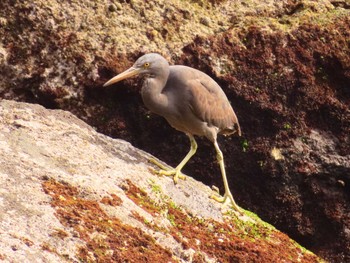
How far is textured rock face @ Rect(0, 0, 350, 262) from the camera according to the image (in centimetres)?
707

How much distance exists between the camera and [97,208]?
181 inches

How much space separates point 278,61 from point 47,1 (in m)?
2.46

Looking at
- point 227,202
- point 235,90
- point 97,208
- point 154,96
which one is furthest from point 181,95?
point 97,208

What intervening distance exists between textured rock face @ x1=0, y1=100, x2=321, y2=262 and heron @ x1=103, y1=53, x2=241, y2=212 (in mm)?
507

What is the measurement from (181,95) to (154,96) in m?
0.26

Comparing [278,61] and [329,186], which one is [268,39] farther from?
[329,186]

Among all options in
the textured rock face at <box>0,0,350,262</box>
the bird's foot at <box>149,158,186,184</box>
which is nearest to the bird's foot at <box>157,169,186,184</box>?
the bird's foot at <box>149,158,186,184</box>

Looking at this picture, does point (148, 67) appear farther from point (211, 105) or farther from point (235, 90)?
point (235, 90)

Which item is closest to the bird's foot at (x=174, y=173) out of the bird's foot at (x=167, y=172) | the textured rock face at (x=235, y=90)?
the bird's foot at (x=167, y=172)

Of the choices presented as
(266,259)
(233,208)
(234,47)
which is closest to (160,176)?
(233,208)

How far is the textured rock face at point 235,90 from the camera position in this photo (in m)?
7.07

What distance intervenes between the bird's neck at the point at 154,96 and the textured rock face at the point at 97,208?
1.64 feet

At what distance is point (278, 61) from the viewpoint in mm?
7344

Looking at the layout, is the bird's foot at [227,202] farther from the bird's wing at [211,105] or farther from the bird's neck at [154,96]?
the bird's neck at [154,96]
